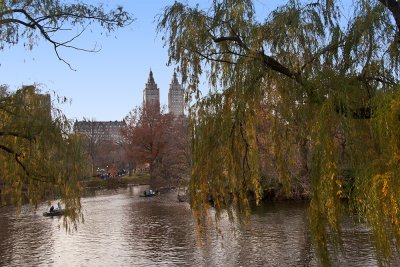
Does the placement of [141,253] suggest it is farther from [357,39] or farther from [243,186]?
[357,39]

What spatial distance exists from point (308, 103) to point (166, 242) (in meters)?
10.1

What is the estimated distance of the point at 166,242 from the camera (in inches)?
625

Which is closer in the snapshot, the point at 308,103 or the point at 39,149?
the point at 308,103

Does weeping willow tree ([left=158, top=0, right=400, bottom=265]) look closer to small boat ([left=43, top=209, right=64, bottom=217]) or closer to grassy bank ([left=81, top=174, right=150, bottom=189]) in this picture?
small boat ([left=43, top=209, right=64, bottom=217])

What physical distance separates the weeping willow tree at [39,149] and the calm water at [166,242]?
8.82ft

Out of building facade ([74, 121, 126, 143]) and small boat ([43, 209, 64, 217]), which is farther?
building facade ([74, 121, 126, 143])

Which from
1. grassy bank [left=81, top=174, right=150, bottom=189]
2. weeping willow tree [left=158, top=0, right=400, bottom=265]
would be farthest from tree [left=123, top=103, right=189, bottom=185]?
weeping willow tree [left=158, top=0, right=400, bottom=265]

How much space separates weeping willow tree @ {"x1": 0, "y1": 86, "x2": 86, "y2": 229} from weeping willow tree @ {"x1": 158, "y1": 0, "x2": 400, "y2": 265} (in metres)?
4.14

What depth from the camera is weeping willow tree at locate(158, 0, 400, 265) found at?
548 cm

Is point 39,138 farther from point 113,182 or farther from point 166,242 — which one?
point 113,182

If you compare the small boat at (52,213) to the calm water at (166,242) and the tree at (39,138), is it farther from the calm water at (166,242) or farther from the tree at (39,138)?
the tree at (39,138)

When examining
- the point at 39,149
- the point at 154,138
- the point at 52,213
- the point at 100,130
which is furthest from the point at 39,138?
the point at 100,130

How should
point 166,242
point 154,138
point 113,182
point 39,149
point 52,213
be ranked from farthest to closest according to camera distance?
1. point 113,182
2. point 154,138
3. point 52,213
4. point 166,242
5. point 39,149

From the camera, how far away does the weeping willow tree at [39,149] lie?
1043cm
